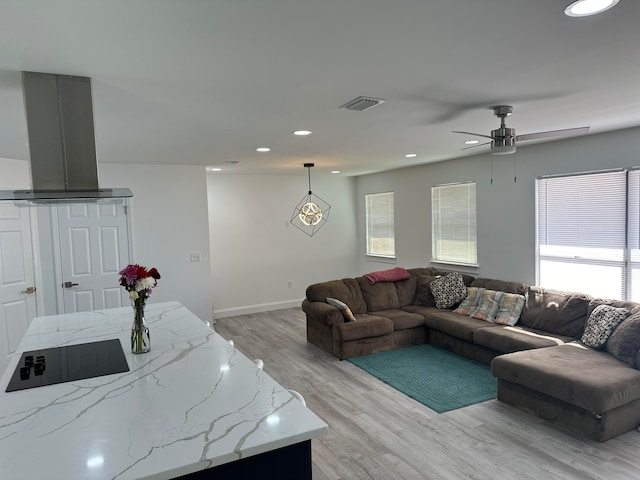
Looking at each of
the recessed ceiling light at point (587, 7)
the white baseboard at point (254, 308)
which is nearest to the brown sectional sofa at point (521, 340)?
the white baseboard at point (254, 308)

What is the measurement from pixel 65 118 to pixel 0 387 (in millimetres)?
1375

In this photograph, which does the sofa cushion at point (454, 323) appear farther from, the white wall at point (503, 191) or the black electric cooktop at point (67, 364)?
the black electric cooktop at point (67, 364)

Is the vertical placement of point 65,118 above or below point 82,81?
below

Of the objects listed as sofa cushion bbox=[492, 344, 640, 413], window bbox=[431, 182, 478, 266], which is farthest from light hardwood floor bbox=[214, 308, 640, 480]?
window bbox=[431, 182, 478, 266]

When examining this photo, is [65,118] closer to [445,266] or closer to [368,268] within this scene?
[445,266]

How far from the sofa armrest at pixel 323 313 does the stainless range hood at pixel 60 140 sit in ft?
10.3

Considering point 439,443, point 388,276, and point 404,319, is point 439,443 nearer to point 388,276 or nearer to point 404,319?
point 404,319

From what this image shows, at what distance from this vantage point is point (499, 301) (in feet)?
16.1

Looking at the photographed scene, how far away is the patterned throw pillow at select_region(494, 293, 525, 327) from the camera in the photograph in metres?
4.68

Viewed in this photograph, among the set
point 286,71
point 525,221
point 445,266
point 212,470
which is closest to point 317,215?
point 445,266

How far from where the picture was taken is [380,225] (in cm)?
793

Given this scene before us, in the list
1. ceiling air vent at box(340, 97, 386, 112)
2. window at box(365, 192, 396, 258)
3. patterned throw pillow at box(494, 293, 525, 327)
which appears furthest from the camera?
window at box(365, 192, 396, 258)

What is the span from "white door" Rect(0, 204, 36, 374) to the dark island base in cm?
391

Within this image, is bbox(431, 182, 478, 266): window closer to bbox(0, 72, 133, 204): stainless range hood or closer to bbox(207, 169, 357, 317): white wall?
bbox(207, 169, 357, 317): white wall
